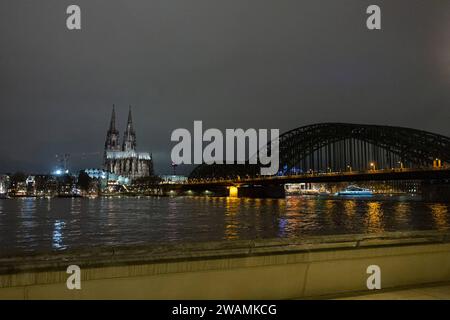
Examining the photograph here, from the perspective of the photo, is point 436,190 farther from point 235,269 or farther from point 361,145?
point 235,269

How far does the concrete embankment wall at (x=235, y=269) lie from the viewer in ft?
20.1

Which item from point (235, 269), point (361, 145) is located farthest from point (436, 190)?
point (235, 269)

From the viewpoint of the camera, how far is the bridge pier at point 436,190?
392 ft

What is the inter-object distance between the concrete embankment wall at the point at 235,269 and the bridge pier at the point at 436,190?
12060cm

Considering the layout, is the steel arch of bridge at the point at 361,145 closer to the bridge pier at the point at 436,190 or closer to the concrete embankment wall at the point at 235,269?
the bridge pier at the point at 436,190

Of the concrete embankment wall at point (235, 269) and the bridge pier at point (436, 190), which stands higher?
the concrete embankment wall at point (235, 269)

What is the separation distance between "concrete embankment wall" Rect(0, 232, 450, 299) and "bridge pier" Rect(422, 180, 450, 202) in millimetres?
120603

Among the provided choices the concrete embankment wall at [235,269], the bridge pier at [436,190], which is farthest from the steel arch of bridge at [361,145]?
the concrete embankment wall at [235,269]

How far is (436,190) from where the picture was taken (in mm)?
123312

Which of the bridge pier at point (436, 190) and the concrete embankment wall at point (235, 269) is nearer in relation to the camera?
the concrete embankment wall at point (235, 269)

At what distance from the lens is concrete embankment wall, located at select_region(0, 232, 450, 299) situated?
612 centimetres

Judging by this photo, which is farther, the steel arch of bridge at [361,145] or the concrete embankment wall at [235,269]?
the steel arch of bridge at [361,145]
